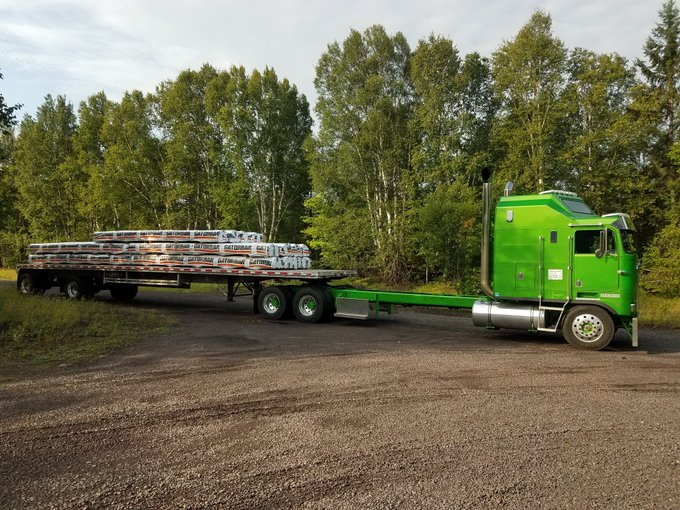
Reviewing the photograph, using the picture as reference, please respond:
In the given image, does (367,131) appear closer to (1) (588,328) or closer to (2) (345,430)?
(1) (588,328)

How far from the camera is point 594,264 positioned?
9.28 metres

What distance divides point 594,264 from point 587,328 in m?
1.25

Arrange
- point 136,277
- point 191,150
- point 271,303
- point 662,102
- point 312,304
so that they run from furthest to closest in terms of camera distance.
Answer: point 191,150 < point 662,102 < point 136,277 < point 271,303 < point 312,304

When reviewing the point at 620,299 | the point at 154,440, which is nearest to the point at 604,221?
the point at 620,299

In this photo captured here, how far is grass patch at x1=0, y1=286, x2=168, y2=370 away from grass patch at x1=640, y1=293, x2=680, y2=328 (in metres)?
12.9

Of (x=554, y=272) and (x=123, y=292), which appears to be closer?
(x=554, y=272)

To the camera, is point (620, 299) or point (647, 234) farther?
point (647, 234)

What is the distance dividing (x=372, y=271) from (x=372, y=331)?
568 inches

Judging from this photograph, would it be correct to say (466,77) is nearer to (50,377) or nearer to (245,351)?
(245,351)

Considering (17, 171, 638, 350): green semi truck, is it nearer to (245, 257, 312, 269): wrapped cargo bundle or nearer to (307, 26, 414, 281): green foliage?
(245, 257, 312, 269): wrapped cargo bundle

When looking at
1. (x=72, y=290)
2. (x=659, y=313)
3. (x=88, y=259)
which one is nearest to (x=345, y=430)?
(x=659, y=313)

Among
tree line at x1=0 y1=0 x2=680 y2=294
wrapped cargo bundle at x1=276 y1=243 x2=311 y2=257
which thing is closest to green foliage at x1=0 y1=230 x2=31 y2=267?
tree line at x1=0 y1=0 x2=680 y2=294

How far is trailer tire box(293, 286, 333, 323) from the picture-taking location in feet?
41.1

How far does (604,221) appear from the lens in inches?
362
